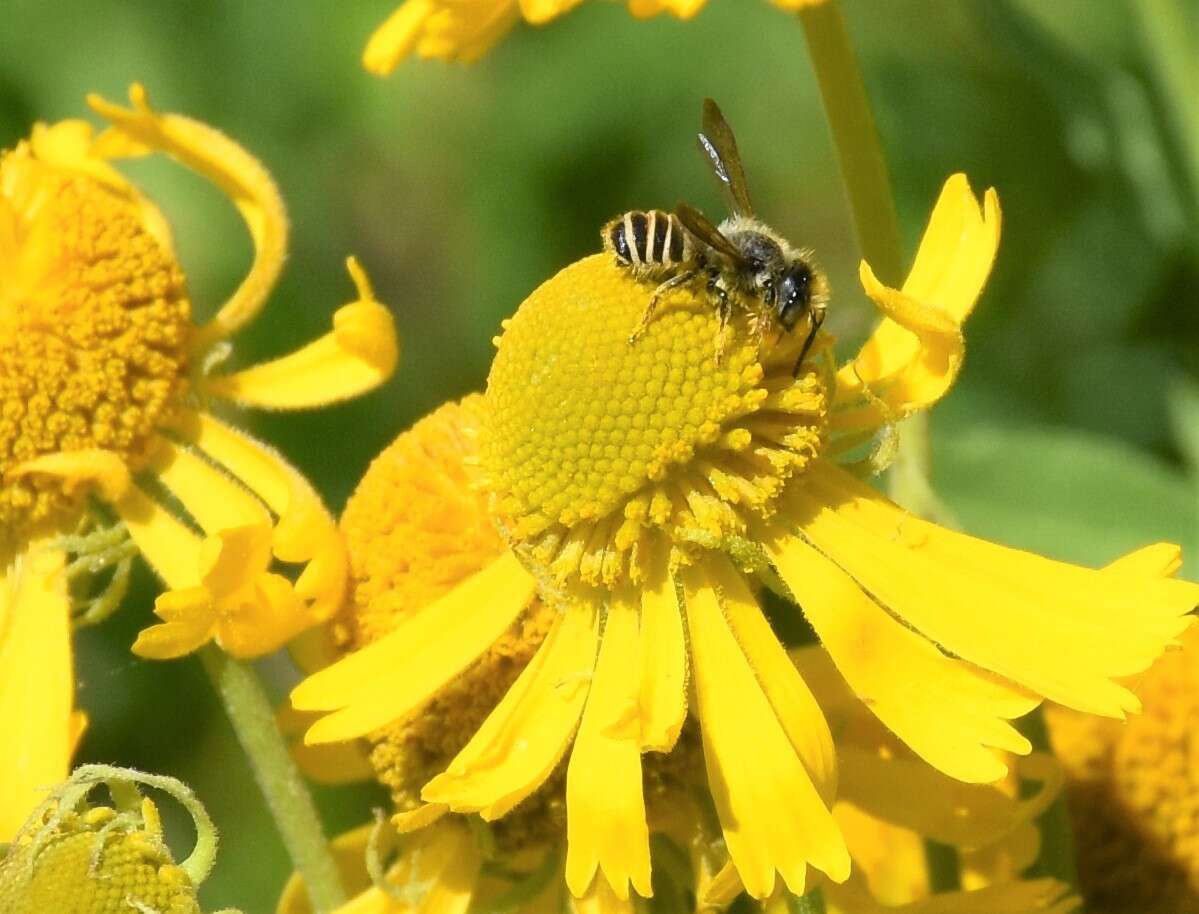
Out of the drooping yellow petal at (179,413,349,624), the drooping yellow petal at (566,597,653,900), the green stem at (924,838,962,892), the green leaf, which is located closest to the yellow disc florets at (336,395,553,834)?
the drooping yellow petal at (179,413,349,624)

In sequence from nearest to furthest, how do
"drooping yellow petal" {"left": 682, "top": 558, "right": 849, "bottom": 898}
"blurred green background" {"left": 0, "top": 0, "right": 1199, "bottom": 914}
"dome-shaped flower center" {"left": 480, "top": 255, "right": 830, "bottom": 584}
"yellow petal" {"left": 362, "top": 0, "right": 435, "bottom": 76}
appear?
"drooping yellow petal" {"left": 682, "top": 558, "right": 849, "bottom": 898}
"dome-shaped flower center" {"left": 480, "top": 255, "right": 830, "bottom": 584}
"yellow petal" {"left": 362, "top": 0, "right": 435, "bottom": 76}
"blurred green background" {"left": 0, "top": 0, "right": 1199, "bottom": 914}

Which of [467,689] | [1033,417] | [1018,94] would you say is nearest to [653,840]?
[467,689]

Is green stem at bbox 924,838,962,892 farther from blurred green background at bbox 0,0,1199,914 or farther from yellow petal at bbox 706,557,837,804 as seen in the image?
blurred green background at bbox 0,0,1199,914

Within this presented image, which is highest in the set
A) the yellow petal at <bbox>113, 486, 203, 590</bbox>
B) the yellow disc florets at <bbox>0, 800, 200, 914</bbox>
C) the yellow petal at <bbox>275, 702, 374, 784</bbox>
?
the yellow petal at <bbox>113, 486, 203, 590</bbox>

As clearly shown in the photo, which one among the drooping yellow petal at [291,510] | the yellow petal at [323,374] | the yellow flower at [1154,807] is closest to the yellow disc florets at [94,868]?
the drooping yellow petal at [291,510]

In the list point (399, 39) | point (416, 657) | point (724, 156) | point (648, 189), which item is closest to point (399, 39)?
point (399, 39)
